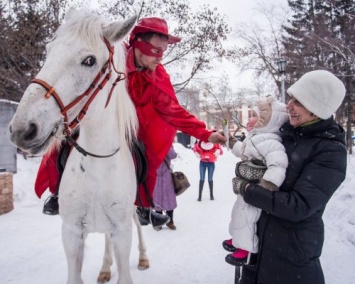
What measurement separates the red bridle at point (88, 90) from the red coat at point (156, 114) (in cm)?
40

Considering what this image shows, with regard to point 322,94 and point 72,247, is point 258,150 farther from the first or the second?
point 72,247

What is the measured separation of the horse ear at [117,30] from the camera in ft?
5.91

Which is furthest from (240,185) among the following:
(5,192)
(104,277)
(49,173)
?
(5,192)

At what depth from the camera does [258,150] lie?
1983mm

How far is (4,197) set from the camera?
5.71 m

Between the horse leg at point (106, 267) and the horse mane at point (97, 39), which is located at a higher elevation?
the horse mane at point (97, 39)

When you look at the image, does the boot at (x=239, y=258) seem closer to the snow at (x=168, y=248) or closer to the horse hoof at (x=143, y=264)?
the snow at (x=168, y=248)

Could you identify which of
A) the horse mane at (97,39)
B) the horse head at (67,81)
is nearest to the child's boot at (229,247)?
the horse mane at (97,39)

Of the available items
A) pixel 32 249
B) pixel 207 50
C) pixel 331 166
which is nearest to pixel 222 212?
pixel 32 249

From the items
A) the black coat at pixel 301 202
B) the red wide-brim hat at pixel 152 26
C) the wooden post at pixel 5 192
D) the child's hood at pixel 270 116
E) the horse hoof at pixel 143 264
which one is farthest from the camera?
the wooden post at pixel 5 192

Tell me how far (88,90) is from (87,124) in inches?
13.1

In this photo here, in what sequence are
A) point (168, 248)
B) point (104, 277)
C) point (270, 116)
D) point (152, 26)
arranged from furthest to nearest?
point (168, 248)
point (104, 277)
point (152, 26)
point (270, 116)

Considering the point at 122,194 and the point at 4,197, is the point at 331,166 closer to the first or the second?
the point at 122,194

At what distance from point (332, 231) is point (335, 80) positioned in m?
3.70
